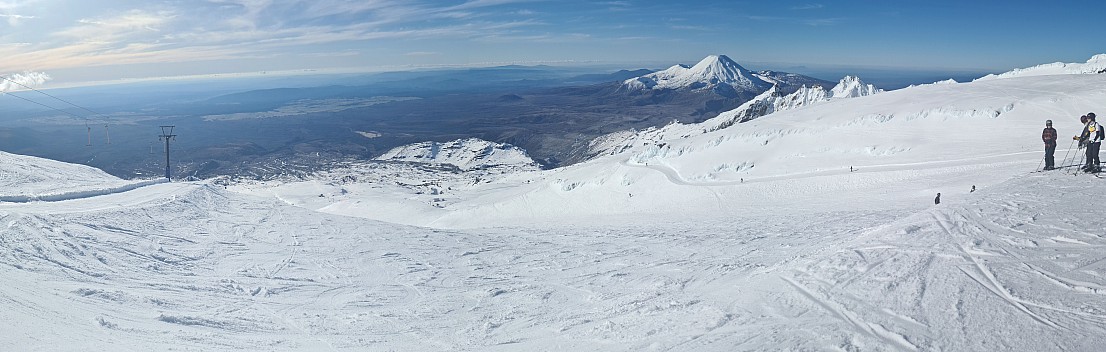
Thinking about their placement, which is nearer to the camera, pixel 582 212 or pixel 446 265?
pixel 446 265

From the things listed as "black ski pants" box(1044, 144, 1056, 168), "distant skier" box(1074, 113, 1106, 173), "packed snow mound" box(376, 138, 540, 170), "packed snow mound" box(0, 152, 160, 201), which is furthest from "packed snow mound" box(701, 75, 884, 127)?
"packed snow mound" box(0, 152, 160, 201)

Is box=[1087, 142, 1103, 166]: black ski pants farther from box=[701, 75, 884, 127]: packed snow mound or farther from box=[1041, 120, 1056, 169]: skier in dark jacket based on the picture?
box=[701, 75, 884, 127]: packed snow mound

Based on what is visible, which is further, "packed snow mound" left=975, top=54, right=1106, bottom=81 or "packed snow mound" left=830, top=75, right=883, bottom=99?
"packed snow mound" left=830, top=75, right=883, bottom=99

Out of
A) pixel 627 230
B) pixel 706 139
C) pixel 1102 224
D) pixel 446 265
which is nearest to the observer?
pixel 1102 224

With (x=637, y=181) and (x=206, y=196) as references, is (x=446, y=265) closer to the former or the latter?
(x=206, y=196)

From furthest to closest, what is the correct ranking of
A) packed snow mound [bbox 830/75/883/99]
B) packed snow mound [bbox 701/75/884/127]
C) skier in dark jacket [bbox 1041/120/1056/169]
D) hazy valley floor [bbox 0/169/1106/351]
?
packed snow mound [bbox 830/75/883/99] < packed snow mound [bbox 701/75/884/127] < skier in dark jacket [bbox 1041/120/1056/169] < hazy valley floor [bbox 0/169/1106/351]

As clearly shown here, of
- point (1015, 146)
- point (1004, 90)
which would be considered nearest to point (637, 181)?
point (1015, 146)
